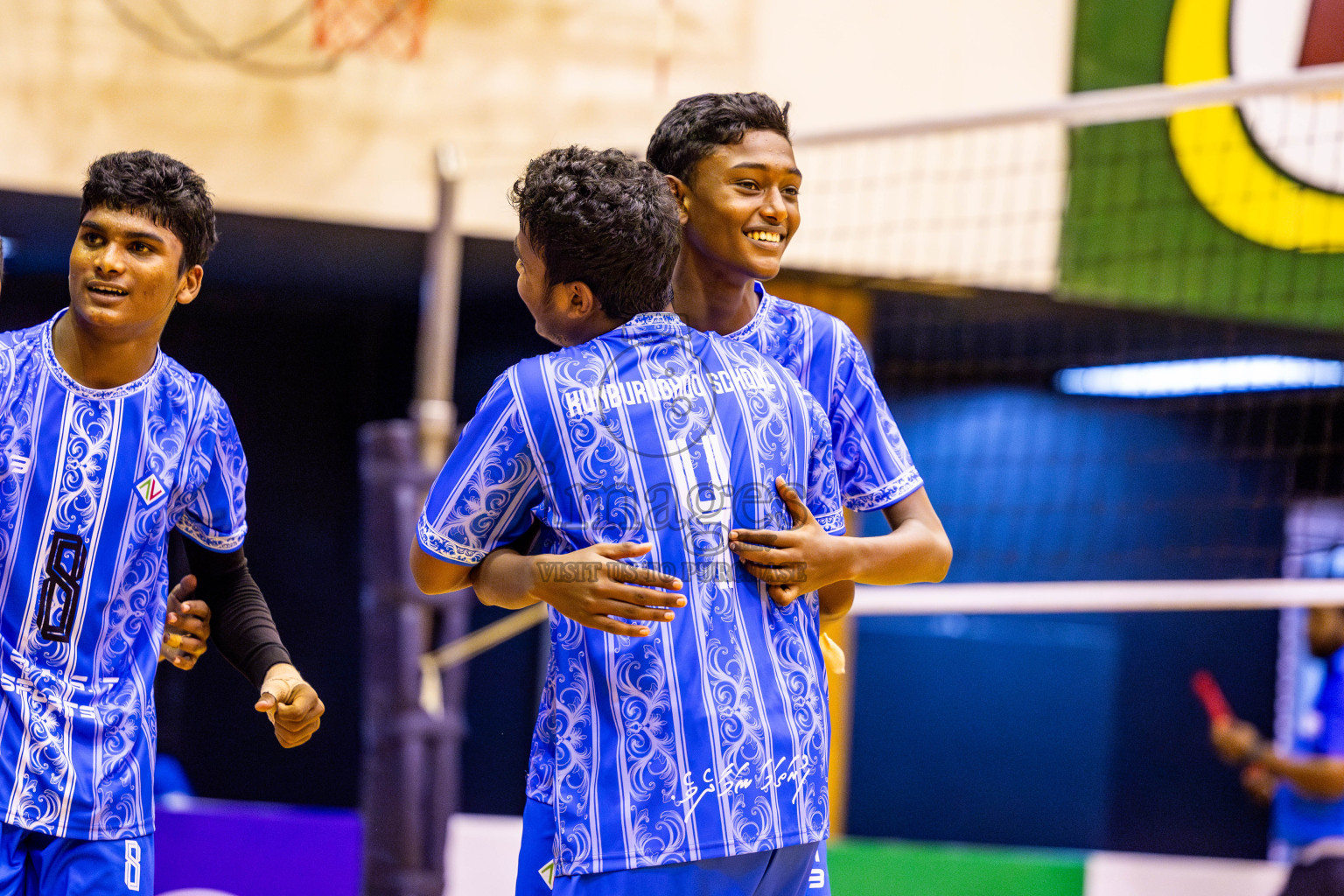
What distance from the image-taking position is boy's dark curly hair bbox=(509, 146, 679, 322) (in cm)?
182

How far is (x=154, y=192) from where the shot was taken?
2037 mm

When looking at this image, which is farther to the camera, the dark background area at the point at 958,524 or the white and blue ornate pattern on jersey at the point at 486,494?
the dark background area at the point at 958,524

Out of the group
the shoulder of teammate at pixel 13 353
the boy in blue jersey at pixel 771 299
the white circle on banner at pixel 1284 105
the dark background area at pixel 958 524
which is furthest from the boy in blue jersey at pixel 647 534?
the white circle on banner at pixel 1284 105

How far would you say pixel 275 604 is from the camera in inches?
289

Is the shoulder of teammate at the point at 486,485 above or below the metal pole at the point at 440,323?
below

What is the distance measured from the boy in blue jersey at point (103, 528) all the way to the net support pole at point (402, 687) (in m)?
2.29

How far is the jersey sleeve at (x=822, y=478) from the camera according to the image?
192cm

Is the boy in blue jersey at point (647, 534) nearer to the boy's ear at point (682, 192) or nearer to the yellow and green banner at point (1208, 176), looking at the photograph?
the boy's ear at point (682, 192)

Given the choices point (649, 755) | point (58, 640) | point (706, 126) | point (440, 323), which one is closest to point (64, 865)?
point (58, 640)

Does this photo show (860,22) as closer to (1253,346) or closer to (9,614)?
(1253,346)

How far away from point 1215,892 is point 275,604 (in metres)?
4.74

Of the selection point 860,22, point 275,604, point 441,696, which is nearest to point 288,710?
point 441,696

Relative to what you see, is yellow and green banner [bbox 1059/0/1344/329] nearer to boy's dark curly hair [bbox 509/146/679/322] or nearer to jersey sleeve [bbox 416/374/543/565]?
boy's dark curly hair [bbox 509/146/679/322]

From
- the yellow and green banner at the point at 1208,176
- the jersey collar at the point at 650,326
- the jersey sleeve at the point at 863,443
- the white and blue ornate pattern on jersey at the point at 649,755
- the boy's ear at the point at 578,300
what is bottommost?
the white and blue ornate pattern on jersey at the point at 649,755
